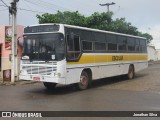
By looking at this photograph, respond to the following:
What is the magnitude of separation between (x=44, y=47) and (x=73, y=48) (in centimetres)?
134

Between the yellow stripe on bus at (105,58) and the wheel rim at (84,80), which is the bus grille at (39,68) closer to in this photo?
the yellow stripe on bus at (105,58)

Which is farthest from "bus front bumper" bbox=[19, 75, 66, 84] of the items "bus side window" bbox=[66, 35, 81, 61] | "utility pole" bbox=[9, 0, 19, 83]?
"utility pole" bbox=[9, 0, 19, 83]

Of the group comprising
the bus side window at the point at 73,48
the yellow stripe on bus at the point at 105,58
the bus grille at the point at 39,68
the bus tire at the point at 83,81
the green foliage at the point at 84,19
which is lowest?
the bus tire at the point at 83,81

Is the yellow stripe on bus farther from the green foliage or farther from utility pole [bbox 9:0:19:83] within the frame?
the green foliage

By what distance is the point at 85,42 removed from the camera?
53.5 feet

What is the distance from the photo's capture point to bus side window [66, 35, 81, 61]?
48.3ft

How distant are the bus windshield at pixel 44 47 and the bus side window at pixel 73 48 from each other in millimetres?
A: 464

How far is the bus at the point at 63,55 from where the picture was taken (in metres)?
14.3

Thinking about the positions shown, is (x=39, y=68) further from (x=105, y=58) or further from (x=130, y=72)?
(x=130, y=72)

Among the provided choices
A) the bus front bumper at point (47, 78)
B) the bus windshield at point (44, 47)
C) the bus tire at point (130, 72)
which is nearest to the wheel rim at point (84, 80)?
the bus front bumper at point (47, 78)

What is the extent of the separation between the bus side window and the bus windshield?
464 mm

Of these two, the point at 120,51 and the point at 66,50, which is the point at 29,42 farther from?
the point at 120,51

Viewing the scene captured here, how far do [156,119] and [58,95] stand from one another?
5.96 meters

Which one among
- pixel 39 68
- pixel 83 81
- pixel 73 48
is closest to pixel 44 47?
pixel 39 68
